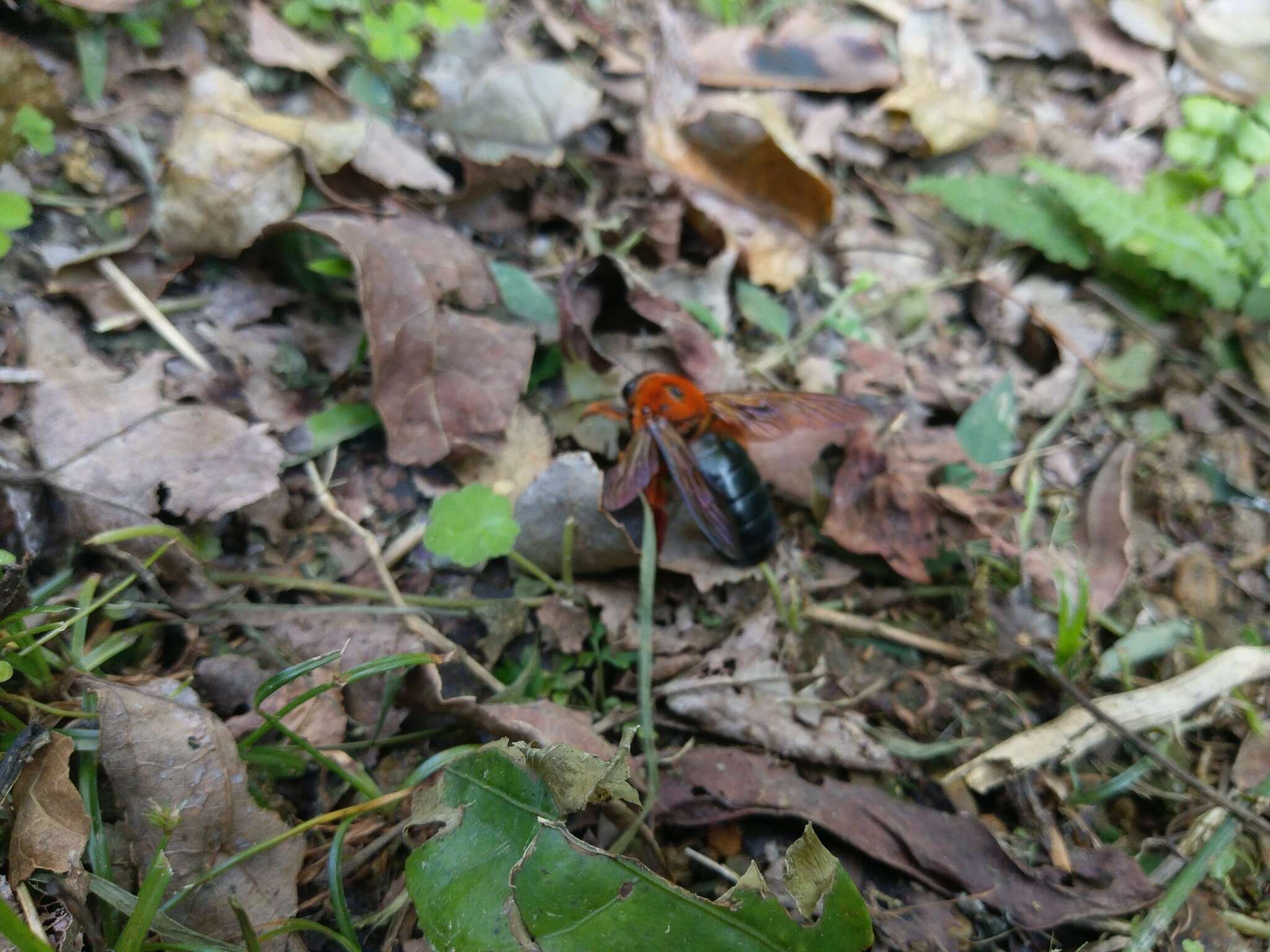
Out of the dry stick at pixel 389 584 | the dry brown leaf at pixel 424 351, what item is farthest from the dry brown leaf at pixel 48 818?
the dry brown leaf at pixel 424 351

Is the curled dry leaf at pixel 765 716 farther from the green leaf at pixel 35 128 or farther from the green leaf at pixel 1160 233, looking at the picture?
the green leaf at pixel 35 128

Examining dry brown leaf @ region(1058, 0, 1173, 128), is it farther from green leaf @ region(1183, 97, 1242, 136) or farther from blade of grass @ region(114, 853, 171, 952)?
blade of grass @ region(114, 853, 171, 952)

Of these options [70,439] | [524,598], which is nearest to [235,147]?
[70,439]

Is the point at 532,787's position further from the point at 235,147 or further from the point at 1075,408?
the point at 1075,408

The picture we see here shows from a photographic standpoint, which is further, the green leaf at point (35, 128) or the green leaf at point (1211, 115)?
the green leaf at point (1211, 115)

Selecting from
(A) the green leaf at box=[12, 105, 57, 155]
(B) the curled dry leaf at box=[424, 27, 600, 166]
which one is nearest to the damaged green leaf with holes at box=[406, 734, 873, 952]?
(B) the curled dry leaf at box=[424, 27, 600, 166]

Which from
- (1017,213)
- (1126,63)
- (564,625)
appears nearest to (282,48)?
(564,625)
